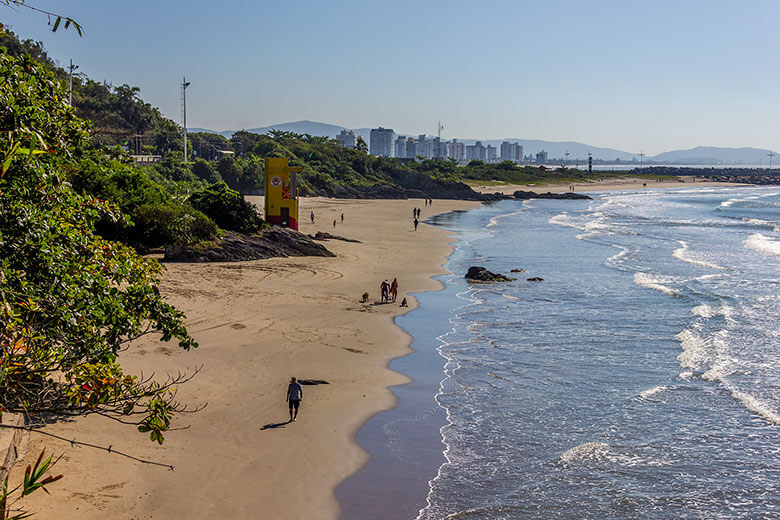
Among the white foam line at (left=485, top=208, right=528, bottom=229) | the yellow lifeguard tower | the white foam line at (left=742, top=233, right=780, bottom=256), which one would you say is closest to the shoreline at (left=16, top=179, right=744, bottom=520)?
the yellow lifeguard tower

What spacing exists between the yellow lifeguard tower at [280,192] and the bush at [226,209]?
12.2 ft

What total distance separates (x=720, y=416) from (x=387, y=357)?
849 centimetres

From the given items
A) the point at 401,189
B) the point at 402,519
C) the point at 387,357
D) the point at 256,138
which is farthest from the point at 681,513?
the point at 256,138

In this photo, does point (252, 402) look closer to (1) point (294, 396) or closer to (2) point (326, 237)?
(1) point (294, 396)

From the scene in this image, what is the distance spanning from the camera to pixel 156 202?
31.9 meters

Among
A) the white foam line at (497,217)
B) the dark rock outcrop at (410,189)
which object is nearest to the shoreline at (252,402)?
the white foam line at (497,217)

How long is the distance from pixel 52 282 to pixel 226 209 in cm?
2723

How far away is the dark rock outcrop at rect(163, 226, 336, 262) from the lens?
3008 cm

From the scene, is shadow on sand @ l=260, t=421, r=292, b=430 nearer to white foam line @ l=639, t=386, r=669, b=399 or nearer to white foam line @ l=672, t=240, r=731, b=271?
white foam line @ l=639, t=386, r=669, b=399

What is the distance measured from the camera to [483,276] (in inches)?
1289

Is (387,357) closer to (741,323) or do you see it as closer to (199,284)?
(199,284)

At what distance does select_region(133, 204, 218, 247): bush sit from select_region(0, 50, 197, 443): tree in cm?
2171

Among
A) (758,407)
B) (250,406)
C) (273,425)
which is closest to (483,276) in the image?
(758,407)

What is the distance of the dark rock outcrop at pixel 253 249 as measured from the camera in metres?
30.1
